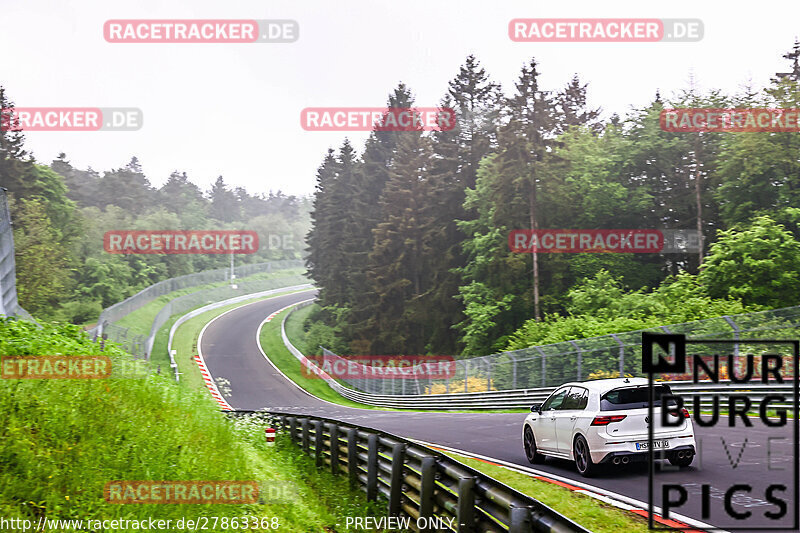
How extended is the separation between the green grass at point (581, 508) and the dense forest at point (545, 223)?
75.0ft

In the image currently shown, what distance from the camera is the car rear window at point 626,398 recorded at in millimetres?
10820

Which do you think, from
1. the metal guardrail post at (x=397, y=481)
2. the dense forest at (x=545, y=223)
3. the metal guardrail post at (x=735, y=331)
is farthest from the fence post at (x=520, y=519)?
the dense forest at (x=545, y=223)

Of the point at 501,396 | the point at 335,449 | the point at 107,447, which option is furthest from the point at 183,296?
the point at 107,447

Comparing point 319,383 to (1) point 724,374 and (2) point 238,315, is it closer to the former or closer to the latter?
(2) point 238,315

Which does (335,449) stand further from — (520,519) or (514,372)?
(514,372)

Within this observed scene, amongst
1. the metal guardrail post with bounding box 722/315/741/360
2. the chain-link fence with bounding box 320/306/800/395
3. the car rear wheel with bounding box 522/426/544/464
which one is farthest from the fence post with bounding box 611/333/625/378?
the car rear wheel with bounding box 522/426/544/464

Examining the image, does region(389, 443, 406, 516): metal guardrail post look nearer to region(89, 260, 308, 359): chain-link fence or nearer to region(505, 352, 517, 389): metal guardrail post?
region(505, 352, 517, 389): metal guardrail post

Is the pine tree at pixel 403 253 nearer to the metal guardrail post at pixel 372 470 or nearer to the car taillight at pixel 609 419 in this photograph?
the metal guardrail post at pixel 372 470

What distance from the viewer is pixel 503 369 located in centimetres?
3128

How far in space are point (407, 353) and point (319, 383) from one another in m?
7.61

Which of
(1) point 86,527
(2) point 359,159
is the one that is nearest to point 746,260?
(1) point 86,527

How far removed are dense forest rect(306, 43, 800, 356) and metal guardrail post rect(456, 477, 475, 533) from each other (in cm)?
2654

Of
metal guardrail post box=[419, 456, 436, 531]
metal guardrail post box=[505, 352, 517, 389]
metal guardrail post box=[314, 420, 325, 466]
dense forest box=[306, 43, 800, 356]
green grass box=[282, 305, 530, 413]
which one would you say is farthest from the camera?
green grass box=[282, 305, 530, 413]

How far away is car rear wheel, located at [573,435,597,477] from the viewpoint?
10969 mm
